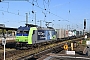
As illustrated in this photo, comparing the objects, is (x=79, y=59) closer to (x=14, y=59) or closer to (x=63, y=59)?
(x=63, y=59)

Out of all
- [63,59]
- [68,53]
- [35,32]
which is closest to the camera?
[63,59]

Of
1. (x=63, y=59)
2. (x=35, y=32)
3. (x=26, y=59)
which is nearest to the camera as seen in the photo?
(x=63, y=59)

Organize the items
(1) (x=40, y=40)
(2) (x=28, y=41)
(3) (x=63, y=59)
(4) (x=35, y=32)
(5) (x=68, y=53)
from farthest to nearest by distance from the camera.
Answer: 1. (1) (x=40, y=40)
2. (4) (x=35, y=32)
3. (2) (x=28, y=41)
4. (5) (x=68, y=53)
5. (3) (x=63, y=59)

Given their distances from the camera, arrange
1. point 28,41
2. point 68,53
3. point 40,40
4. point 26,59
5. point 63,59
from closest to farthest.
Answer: point 63,59, point 26,59, point 68,53, point 28,41, point 40,40

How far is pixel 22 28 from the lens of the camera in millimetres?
27062

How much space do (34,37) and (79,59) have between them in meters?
13.0

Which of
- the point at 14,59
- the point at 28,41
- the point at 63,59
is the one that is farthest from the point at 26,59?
the point at 28,41

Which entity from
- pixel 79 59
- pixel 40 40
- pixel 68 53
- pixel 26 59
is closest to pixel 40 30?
pixel 40 40

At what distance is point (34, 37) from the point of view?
27484 mm

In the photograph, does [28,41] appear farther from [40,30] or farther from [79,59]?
[79,59]

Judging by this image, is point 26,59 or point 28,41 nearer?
point 26,59

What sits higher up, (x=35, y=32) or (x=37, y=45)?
(x=35, y=32)

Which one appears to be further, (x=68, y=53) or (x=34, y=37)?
(x=34, y=37)

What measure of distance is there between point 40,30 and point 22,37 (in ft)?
16.4
